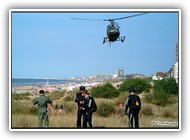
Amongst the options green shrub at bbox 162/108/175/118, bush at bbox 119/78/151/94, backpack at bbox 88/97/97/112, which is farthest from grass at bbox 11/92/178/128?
bush at bbox 119/78/151/94

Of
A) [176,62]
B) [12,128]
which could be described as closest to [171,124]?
[176,62]

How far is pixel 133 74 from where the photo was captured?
1719 centimetres

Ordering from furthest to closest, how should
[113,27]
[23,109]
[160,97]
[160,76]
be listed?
1. [160,97]
2. [160,76]
3. [113,27]
4. [23,109]

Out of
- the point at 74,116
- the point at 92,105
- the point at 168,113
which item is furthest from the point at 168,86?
the point at 74,116

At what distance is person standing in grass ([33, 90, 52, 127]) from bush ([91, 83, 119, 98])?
1058 millimetres

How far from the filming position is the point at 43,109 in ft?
56.1

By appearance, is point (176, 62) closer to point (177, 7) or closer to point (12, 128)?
point (177, 7)

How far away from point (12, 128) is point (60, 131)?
1.09 meters

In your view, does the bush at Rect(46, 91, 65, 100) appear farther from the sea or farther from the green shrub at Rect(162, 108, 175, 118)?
the green shrub at Rect(162, 108, 175, 118)

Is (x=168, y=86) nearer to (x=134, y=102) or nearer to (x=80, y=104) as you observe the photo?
(x=134, y=102)

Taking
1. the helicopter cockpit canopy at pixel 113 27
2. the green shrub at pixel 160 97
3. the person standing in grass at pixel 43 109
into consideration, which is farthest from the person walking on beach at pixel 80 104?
the green shrub at pixel 160 97

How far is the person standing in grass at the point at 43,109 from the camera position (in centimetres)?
1706

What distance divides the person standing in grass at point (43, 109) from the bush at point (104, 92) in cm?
106

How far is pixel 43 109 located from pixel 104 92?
1.47 m
